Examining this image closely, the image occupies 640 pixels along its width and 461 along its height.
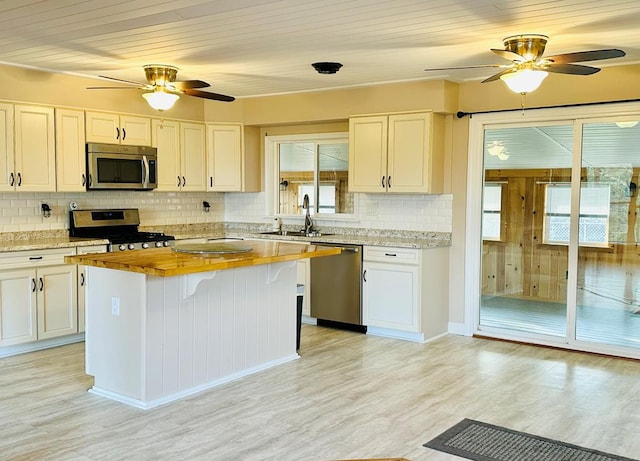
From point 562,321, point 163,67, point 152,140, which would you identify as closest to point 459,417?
point 562,321

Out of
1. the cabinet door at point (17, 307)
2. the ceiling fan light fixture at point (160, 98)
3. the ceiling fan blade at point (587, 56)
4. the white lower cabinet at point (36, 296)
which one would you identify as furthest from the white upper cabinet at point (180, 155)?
the ceiling fan blade at point (587, 56)

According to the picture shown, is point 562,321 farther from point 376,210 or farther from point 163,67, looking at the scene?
point 163,67

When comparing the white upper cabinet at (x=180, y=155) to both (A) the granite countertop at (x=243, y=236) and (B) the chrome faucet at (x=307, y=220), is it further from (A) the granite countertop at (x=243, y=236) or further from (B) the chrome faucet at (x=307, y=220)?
(B) the chrome faucet at (x=307, y=220)

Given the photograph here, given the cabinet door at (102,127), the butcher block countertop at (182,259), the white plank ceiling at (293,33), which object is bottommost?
the butcher block countertop at (182,259)

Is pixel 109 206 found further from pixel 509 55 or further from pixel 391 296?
pixel 509 55

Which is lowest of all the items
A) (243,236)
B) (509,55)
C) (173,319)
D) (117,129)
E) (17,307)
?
(17,307)

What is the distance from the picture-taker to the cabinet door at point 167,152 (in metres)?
6.77

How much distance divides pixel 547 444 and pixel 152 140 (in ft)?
16.3

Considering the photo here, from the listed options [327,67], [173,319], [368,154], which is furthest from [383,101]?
[173,319]

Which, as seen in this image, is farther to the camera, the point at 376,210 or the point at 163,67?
the point at 376,210

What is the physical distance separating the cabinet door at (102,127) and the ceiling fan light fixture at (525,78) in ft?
12.9

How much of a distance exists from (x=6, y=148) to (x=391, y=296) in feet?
12.5

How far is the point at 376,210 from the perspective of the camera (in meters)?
6.80

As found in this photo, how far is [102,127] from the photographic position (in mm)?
6219
